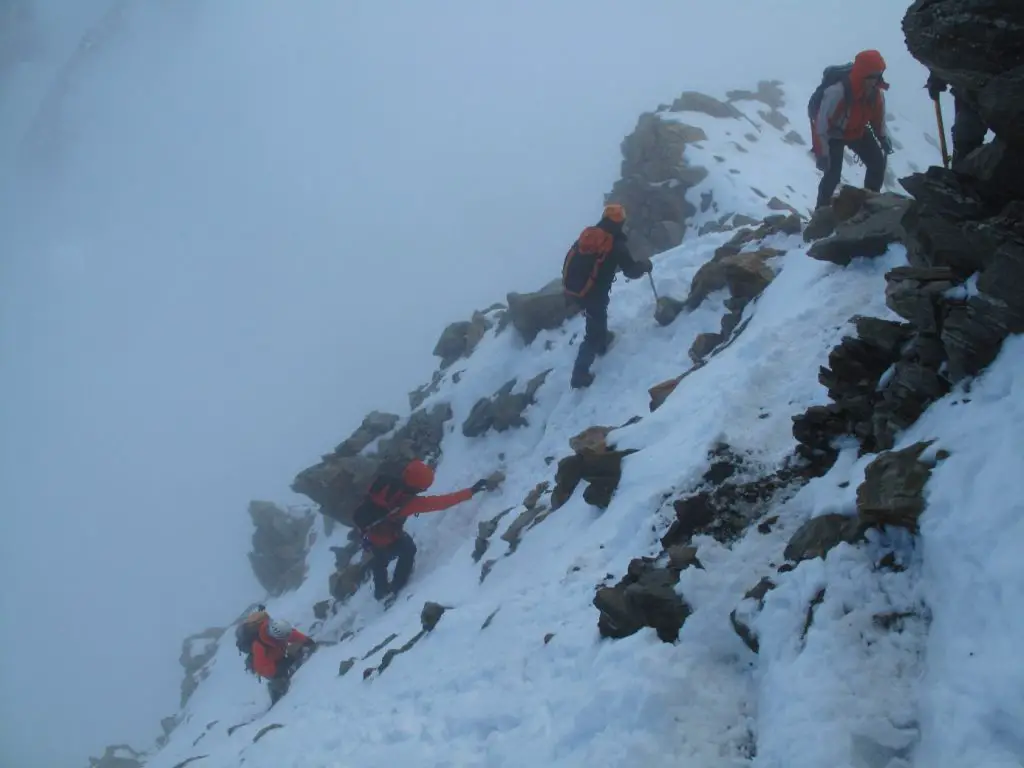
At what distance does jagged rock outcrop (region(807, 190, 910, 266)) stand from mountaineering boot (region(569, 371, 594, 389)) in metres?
5.56

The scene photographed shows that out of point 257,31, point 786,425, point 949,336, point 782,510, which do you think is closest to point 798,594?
point 782,510

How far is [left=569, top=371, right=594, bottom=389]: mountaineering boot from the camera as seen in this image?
14.0 metres

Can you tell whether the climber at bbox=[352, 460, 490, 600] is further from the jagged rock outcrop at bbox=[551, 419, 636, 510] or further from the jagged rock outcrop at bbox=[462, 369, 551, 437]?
the jagged rock outcrop at bbox=[551, 419, 636, 510]

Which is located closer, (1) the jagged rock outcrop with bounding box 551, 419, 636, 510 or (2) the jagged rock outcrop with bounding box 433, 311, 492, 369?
(1) the jagged rock outcrop with bounding box 551, 419, 636, 510

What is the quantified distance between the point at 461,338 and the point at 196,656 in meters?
15.8

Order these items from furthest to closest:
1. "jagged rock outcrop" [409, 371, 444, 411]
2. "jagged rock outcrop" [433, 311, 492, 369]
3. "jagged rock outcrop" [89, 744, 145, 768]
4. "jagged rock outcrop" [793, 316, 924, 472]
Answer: "jagged rock outcrop" [89, 744, 145, 768] → "jagged rock outcrop" [433, 311, 492, 369] → "jagged rock outcrop" [409, 371, 444, 411] → "jagged rock outcrop" [793, 316, 924, 472]

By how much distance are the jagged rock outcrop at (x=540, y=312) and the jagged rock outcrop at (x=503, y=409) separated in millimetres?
1413

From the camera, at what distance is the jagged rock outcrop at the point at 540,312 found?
16.5 m

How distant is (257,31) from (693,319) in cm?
10151

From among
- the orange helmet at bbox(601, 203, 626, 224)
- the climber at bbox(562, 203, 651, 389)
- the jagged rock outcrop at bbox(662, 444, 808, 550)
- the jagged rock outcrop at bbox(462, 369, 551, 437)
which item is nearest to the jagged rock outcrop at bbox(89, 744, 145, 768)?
the jagged rock outcrop at bbox(462, 369, 551, 437)

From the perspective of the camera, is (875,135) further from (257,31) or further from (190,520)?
(257,31)

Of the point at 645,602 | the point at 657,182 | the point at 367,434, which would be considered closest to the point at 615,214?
the point at 645,602

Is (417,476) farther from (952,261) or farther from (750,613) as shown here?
(952,261)

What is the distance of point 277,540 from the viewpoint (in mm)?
24344
